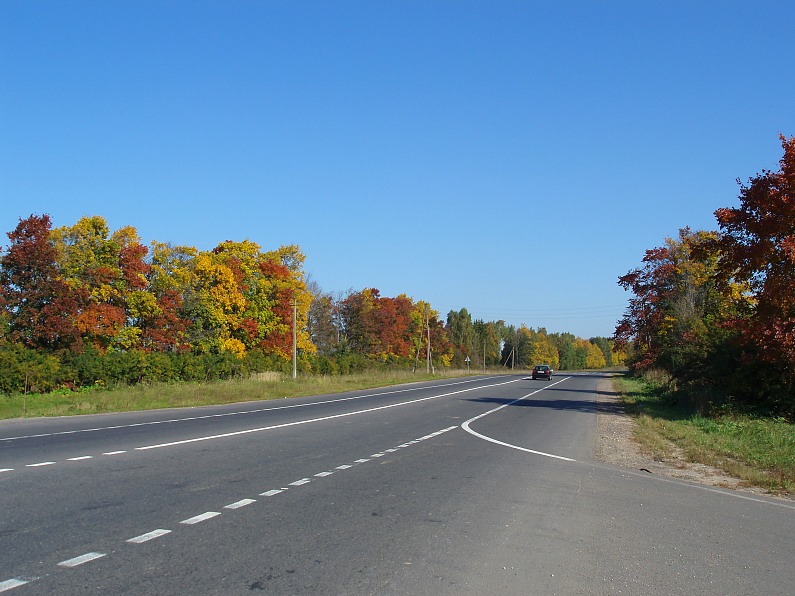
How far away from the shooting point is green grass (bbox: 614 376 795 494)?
10945 millimetres

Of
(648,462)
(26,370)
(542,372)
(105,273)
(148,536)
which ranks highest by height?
(105,273)

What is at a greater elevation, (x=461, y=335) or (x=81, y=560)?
(x=461, y=335)

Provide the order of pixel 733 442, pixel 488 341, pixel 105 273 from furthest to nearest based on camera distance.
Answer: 1. pixel 488 341
2. pixel 105 273
3. pixel 733 442

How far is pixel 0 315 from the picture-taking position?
102 feet

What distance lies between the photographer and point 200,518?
6945 mm

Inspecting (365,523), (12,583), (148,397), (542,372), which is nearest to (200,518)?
(365,523)

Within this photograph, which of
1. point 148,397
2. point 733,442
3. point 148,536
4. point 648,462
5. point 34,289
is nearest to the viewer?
point 148,536

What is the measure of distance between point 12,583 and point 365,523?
10.8ft

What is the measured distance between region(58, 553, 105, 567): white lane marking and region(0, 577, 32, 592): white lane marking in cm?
39

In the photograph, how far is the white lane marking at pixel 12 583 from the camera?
474cm

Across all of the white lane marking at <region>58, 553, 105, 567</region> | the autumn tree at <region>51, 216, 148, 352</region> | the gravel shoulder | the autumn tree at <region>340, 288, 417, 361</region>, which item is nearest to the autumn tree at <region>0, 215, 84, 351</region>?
the autumn tree at <region>51, 216, 148, 352</region>

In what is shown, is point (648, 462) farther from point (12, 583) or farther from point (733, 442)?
point (12, 583)

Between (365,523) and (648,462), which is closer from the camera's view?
(365,523)

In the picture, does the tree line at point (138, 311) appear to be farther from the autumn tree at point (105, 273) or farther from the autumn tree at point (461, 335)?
the autumn tree at point (461, 335)
